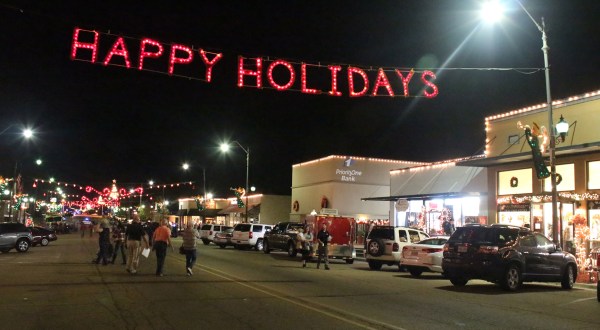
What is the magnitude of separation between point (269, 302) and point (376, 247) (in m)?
10.9

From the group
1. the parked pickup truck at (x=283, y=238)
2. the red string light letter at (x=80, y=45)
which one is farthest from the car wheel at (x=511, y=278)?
the parked pickup truck at (x=283, y=238)

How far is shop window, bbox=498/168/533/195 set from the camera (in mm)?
24517

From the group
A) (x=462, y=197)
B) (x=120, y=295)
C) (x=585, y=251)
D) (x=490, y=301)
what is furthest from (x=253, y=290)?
(x=462, y=197)

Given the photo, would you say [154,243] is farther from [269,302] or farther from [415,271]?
[415,271]

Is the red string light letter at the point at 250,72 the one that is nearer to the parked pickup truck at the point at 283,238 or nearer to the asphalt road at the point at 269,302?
the asphalt road at the point at 269,302

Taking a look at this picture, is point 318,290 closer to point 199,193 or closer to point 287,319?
point 287,319

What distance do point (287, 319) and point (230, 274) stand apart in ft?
27.0

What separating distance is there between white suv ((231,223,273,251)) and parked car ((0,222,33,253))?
39.5 ft

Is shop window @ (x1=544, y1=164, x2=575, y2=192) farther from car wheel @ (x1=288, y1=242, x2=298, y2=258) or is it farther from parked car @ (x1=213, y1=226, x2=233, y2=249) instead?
parked car @ (x1=213, y1=226, x2=233, y2=249)

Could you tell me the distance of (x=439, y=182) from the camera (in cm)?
3198

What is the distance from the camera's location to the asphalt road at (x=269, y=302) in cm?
937

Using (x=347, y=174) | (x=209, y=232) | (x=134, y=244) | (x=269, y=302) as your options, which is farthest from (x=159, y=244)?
(x=347, y=174)

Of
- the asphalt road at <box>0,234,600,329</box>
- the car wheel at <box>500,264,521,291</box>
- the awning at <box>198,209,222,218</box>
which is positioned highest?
the awning at <box>198,209,222,218</box>

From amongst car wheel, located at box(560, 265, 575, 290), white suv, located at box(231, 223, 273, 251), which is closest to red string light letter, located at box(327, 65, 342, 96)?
car wheel, located at box(560, 265, 575, 290)
